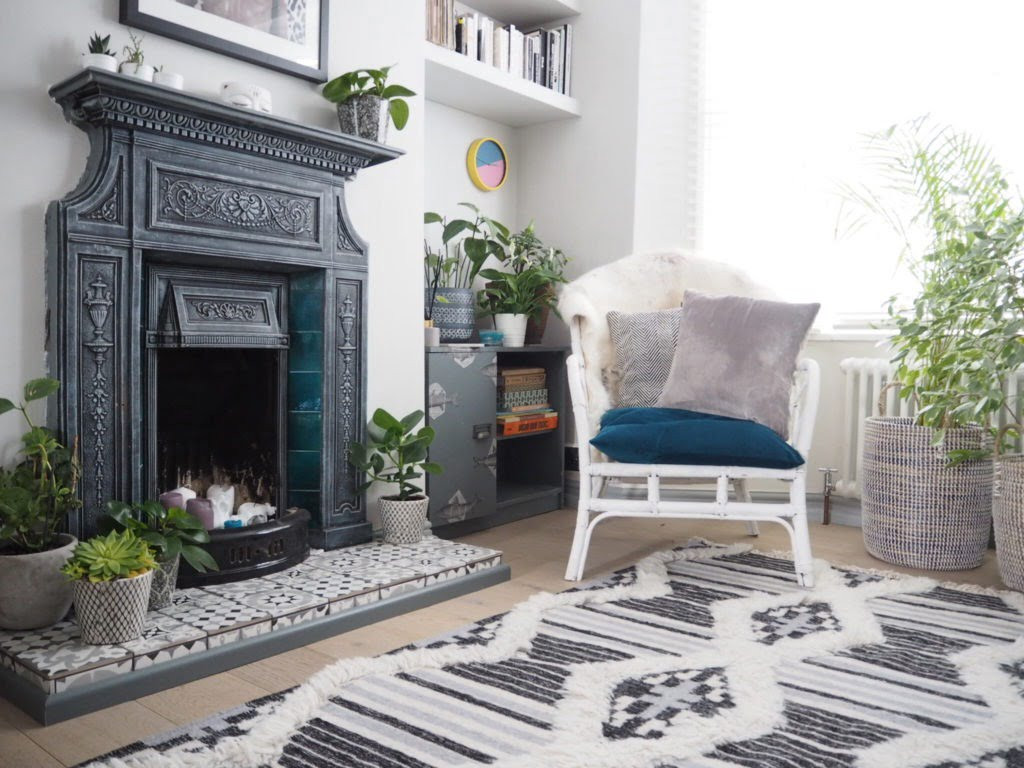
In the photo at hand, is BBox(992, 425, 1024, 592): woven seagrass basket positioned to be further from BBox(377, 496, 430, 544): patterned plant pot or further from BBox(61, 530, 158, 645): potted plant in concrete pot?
BBox(61, 530, 158, 645): potted plant in concrete pot

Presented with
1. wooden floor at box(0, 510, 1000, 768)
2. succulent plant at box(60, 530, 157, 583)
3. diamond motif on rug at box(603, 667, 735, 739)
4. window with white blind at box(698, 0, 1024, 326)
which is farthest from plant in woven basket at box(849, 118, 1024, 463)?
succulent plant at box(60, 530, 157, 583)

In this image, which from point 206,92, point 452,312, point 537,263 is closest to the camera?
point 206,92

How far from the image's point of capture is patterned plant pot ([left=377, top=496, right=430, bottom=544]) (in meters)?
2.47

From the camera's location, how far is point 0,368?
1778 millimetres

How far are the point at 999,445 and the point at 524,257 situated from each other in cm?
185

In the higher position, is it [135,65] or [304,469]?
[135,65]

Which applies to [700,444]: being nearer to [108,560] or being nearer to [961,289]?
[961,289]

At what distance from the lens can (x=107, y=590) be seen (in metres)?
1.58

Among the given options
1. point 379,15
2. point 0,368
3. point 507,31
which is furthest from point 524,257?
point 0,368

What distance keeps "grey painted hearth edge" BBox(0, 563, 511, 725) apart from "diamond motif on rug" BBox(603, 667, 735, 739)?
26.6 inches

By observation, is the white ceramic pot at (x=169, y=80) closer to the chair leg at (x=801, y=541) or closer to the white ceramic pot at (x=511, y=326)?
the white ceramic pot at (x=511, y=326)

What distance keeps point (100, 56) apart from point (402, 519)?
Result: 1.43 meters

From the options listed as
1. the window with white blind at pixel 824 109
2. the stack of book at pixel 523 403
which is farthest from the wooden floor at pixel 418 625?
the window with white blind at pixel 824 109

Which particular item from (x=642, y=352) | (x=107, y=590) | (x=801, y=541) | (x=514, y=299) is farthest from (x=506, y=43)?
(x=107, y=590)
